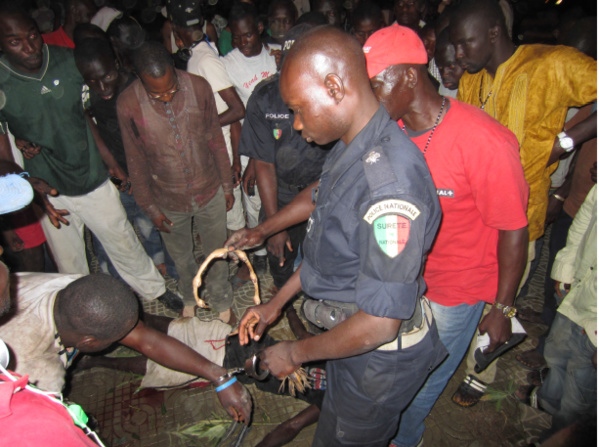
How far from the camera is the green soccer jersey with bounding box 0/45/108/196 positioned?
9.94ft

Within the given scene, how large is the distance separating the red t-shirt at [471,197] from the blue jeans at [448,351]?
74 mm

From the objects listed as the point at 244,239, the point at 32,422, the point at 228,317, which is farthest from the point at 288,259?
the point at 32,422

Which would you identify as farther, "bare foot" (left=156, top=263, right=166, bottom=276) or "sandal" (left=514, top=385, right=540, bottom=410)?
"bare foot" (left=156, top=263, right=166, bottom=276)

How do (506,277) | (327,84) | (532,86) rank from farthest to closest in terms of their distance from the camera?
(532,86) → (506,277) → (327,84)

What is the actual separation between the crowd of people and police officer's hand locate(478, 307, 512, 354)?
0.05ft

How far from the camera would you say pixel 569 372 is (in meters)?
2.24

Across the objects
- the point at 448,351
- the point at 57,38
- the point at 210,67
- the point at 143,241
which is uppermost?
the point at 57,38

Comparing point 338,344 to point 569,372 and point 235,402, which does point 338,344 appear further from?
point 569,372

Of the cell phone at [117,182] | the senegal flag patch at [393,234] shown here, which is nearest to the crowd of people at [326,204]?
the senegal flag patch at [393,234]

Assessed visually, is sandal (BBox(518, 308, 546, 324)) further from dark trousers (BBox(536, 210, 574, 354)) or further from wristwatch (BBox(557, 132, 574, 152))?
wristwatch (BBox(557, 132, 574, 152))

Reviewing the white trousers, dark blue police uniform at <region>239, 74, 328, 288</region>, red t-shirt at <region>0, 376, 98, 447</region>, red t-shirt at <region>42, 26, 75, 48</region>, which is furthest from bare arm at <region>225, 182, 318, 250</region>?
red t-shirt at <region>42, 26, 75, 48</region>

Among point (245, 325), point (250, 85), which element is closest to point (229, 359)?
point (245, 325)

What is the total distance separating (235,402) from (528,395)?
92.9 inches

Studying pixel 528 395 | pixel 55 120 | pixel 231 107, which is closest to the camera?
pixel 528 395
